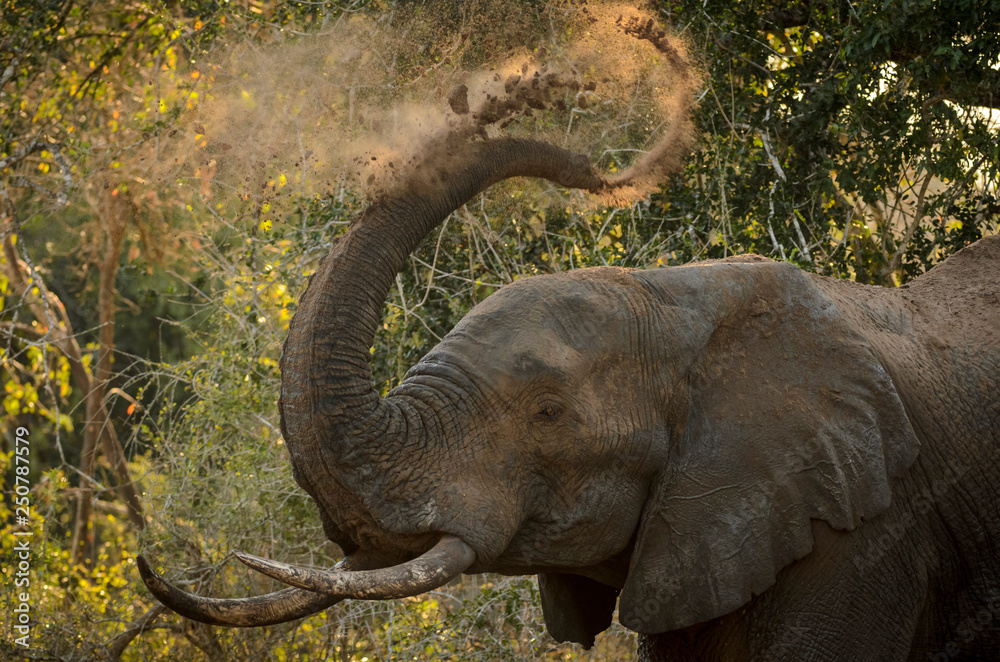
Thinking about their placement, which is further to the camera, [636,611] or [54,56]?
[54,56]

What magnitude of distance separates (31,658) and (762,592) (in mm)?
4445

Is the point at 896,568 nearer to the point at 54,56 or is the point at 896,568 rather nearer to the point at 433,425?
the point at 433,425

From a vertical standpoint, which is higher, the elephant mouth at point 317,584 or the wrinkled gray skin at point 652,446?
the wrinkled gray skin at point 652,446

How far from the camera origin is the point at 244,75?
5.89 metres

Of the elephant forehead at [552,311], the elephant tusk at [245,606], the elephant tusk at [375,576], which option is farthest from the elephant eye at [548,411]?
the elephant tusk at [245,606]

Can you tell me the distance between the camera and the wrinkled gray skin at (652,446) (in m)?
2.84

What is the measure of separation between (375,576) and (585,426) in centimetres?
77

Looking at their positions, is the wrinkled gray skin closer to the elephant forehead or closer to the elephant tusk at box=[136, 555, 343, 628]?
the elephant forehead

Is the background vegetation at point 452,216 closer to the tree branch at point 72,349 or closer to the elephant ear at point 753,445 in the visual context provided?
the tree branch at point 72,349

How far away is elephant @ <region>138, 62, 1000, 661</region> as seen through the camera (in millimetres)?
2830

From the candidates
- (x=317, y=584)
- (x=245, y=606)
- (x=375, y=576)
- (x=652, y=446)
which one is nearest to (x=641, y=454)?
(x=652, y=446)

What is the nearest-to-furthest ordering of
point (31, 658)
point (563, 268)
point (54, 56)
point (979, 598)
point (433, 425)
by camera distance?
point (433, 425), point (979, 598), point (31, 658), point (563, 268), point (54, 56)

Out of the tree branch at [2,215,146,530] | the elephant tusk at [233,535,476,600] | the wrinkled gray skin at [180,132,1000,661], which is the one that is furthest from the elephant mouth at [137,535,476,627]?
the tree branch at [2,215,146,530]

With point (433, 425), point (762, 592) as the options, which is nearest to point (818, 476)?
point (762, 592)
